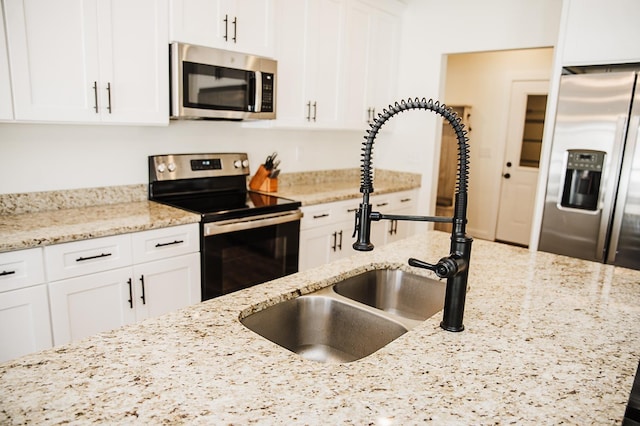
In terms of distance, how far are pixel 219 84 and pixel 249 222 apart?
888 millimetres

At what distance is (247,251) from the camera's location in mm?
2717

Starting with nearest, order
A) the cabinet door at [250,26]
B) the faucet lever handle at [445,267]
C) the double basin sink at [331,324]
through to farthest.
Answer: the faucet lever handle at [445,267]
the double basin sink at [331,324]
the cabinet door at [250,26]

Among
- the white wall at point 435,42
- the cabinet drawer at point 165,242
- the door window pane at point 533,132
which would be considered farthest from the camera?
the door window pane at point 533,132

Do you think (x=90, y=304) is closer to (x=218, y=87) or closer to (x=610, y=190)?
(x=218, y=87)

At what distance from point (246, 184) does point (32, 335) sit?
1.79 meters

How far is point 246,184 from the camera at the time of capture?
11.2 feet

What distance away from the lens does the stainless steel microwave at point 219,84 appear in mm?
2555

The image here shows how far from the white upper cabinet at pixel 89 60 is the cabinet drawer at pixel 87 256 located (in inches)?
25.5

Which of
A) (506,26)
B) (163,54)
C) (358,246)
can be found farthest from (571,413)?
(506,26)

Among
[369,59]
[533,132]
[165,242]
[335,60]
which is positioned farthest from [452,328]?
[533,132]

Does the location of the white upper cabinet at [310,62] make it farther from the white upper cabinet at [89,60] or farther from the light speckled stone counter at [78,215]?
the light speckled stone counter at [78,215]

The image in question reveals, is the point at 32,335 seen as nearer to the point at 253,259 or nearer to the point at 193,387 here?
the point at 253,259

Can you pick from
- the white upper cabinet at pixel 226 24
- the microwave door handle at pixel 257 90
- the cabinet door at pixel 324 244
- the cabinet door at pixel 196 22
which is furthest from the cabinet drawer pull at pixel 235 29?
the cabinet door at pixel 324 244

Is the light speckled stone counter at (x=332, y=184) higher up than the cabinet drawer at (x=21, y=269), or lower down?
higher up
